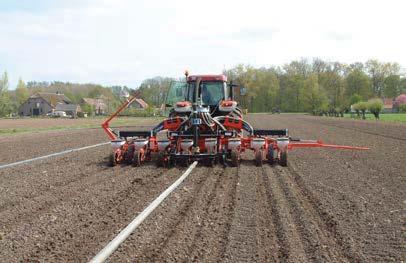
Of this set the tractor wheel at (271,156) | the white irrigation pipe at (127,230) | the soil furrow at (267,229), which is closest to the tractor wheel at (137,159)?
the tractor wheel at (271,156)

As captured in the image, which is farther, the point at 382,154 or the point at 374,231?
the point at 382,154

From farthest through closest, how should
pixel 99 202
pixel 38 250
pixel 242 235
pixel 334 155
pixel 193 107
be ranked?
pixel 334 155
pixel 193 107
pixel 99 202
pixel 242 235
pixel 38 250

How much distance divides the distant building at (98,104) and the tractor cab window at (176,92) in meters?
103

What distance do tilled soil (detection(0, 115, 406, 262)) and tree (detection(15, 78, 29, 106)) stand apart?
11982 cm

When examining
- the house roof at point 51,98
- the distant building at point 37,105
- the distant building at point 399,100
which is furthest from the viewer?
the house roof at point 51,98

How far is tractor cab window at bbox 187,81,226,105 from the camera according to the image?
15328 millimetres

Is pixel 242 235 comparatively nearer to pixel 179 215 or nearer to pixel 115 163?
pixel 179 215

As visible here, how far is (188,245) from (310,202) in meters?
2.99

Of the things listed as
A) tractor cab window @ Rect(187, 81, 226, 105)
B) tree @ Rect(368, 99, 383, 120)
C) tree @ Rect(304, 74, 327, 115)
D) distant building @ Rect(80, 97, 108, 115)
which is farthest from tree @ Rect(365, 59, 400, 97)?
tractor cab window @ Rect(187, 81, 226, 105)

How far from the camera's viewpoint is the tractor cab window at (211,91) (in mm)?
15328

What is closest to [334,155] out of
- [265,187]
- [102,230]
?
[265,187]

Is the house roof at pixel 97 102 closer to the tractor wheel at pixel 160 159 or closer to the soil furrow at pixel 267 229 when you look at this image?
the tractor wheel at pixel 160 159

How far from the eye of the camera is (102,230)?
6148mm

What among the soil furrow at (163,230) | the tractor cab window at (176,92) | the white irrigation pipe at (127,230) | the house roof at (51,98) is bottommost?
the soil furrow at (163,230)
